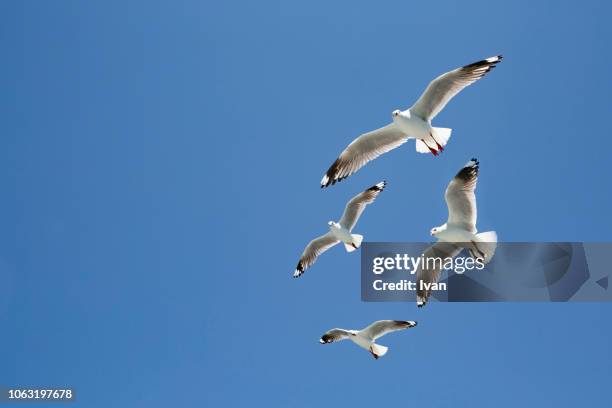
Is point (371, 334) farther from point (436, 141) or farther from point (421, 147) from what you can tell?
point (436, 141)

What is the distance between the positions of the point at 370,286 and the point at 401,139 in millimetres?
2259

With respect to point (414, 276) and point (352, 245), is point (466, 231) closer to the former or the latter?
point (414, 276)

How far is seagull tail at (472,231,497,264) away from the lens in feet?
41.9

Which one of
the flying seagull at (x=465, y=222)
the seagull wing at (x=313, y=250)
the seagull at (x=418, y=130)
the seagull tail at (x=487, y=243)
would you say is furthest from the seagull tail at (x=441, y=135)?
the seagull wing at (x=313, y=250)

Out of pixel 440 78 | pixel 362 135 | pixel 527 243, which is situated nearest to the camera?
pixel 440 78

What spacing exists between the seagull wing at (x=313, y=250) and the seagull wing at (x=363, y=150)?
194cm

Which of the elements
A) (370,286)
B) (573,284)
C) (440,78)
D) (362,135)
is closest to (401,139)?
(362,135)

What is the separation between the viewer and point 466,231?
12.8 m

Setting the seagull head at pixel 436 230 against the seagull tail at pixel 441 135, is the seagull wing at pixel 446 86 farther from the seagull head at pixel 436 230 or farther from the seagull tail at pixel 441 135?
the seagull head at pixel 436 230

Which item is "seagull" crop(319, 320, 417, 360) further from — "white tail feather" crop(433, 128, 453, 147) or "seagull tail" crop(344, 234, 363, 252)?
"white tail feather" crop(433, 128, 453, 147)

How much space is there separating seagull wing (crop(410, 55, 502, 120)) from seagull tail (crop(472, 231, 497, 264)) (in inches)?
61.3

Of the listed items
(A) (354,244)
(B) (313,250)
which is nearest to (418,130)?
(A) (354,244)

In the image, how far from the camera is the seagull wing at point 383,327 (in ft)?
44.2

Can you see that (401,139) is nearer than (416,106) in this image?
No
